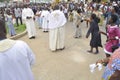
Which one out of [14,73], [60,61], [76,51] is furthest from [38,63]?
[14,73]

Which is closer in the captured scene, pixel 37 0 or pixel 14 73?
pixel 14 73

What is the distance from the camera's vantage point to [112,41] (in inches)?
249

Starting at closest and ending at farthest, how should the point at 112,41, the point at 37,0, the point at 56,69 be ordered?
the point at 112,41
the point at 56,69
the point at 37,0

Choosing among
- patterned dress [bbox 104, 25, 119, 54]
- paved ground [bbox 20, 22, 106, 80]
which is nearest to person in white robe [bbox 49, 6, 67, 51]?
paved ground [bbox 20, 22, 106, 80]

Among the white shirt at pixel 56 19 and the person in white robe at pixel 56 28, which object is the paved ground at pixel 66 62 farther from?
the white shirt at pixel 56 19

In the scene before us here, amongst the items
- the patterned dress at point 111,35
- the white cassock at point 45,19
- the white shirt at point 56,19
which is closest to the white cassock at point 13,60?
the patterned dress at point 111,35

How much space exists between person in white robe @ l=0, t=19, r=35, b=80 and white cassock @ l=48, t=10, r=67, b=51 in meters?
6.58

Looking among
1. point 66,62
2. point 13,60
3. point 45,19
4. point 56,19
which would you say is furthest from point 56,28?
point 13,60

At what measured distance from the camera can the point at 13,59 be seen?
111 inches

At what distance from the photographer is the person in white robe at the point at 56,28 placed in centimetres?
952

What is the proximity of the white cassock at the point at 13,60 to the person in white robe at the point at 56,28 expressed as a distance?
259 inches

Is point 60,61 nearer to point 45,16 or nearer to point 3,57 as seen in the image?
point 3,57

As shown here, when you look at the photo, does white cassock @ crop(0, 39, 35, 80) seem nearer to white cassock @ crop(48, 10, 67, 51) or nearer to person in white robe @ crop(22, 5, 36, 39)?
white cassock @ crop(48, 10, 67, 51)

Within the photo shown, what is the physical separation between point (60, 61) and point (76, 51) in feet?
4.66
